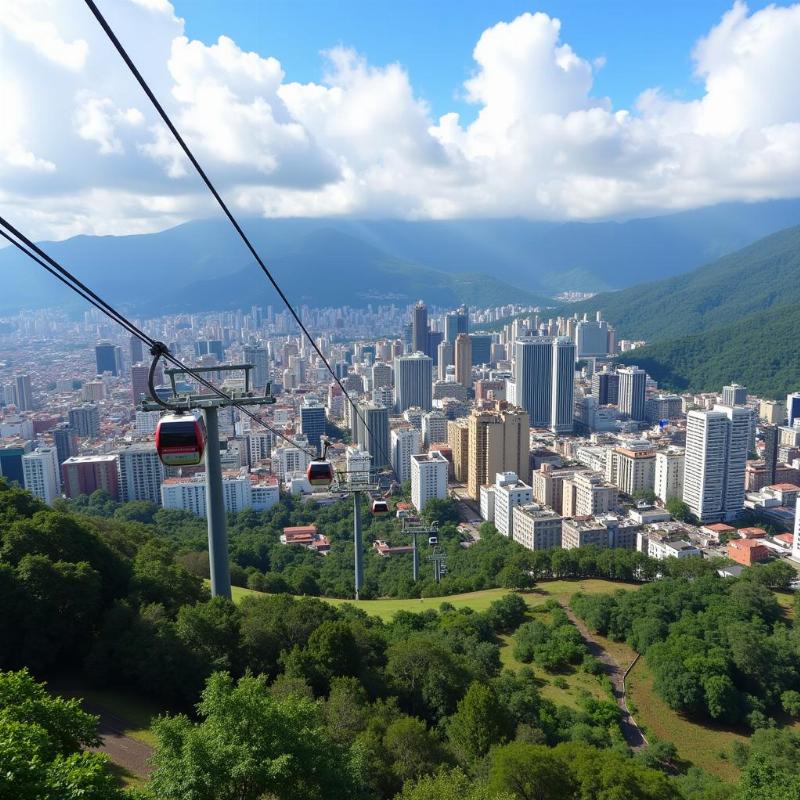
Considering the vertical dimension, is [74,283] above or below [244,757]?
above

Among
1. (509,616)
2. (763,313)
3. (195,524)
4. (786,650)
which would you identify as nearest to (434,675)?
(509,616)

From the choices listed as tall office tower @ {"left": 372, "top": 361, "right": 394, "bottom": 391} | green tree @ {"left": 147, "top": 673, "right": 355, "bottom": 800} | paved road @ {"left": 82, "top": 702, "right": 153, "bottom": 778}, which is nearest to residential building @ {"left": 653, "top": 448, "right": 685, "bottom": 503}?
tall office tower @ {"left": 372, "top": 361, "right": 394, "bottom": 391}

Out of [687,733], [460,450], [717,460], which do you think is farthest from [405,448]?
[687,733]

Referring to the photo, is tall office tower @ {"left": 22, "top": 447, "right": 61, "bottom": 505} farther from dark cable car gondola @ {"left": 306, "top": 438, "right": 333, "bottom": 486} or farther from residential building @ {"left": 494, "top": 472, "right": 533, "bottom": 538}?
dark cable car gondola @ {"left": 306, "top": 438, "right": 333, "bottom": 486}

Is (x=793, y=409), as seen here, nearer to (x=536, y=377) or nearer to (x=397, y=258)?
(x=536, y=377)

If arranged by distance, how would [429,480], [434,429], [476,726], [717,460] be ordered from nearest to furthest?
[476,726]
[717,460]
[429,480]
[434,429]

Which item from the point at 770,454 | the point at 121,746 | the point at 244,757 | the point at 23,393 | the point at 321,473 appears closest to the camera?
the point at 244,757

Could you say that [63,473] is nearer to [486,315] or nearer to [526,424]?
[526,424]
